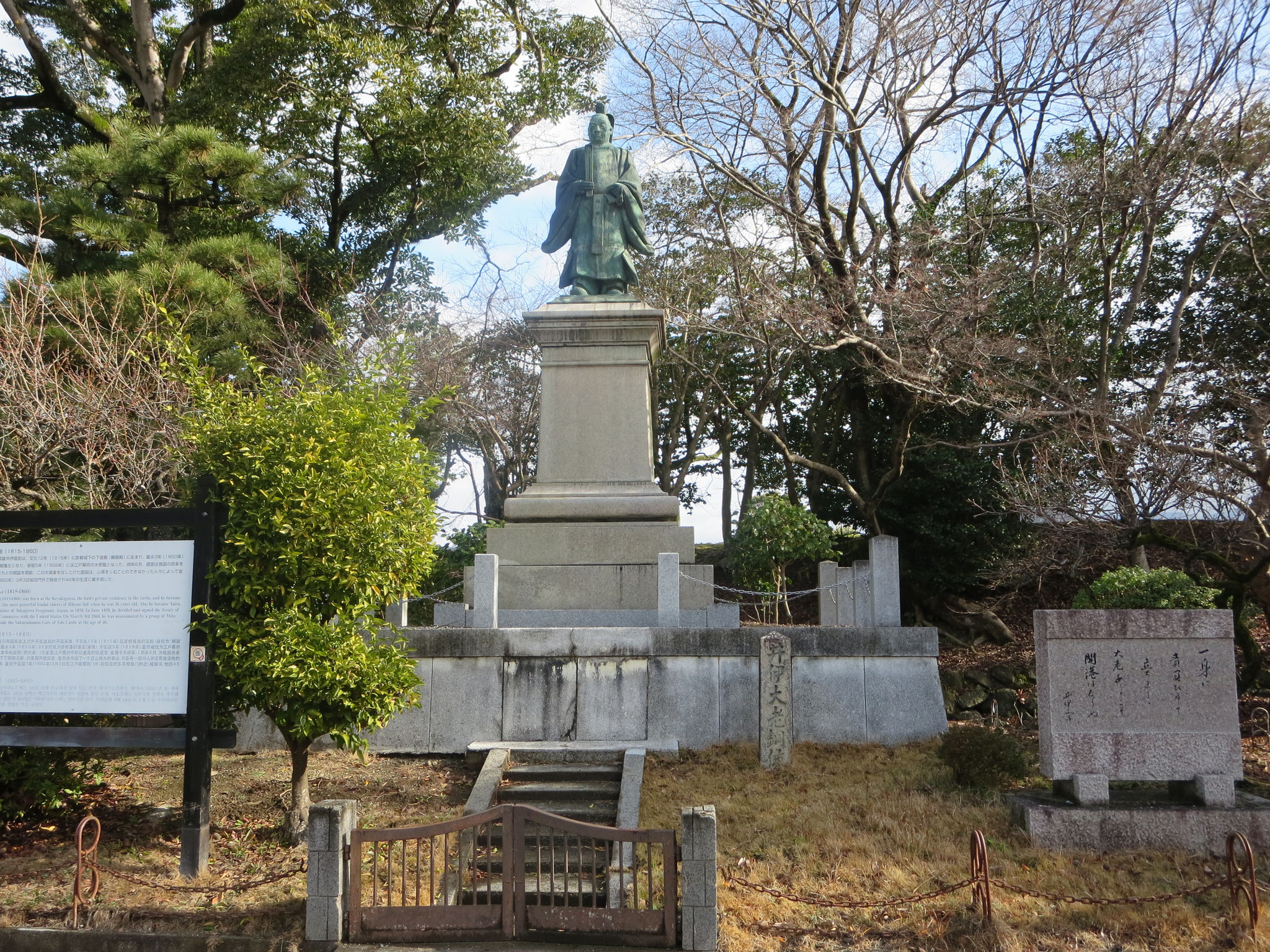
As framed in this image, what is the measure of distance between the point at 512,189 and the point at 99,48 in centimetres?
760

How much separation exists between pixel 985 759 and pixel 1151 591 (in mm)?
2661

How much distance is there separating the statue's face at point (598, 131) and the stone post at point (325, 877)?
9099 millimetres

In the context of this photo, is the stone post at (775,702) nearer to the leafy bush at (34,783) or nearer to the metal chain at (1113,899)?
the metal chain at (1113,899)

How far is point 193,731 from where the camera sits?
6301 mm

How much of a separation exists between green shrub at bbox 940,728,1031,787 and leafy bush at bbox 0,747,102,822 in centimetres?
654

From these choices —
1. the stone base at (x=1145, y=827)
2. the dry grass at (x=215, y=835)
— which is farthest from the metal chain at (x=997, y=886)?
the dry grass at (x=215, y=835)

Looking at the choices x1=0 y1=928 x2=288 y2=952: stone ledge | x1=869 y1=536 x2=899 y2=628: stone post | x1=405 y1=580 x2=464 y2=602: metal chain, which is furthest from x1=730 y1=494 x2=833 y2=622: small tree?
x1=0 y1=928 x2=288 y2=952: stone ledge

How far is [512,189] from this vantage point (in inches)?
741

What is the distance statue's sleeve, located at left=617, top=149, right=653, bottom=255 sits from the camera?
11883mm

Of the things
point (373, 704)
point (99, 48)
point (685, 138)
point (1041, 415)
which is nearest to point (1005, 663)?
point (1041, 415)

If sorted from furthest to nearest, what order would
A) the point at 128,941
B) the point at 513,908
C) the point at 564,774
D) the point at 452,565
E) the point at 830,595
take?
1. the point at 452,565
2. the point at 830,595
3. the point at 564,774
4. the point at 128,941
5. the point at 513,908

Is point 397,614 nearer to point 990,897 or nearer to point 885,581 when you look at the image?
point 885,581

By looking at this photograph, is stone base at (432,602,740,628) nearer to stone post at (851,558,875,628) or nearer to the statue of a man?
stone post at (851,558,875,628)

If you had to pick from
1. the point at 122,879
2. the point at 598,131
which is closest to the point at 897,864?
the point at 122,879
